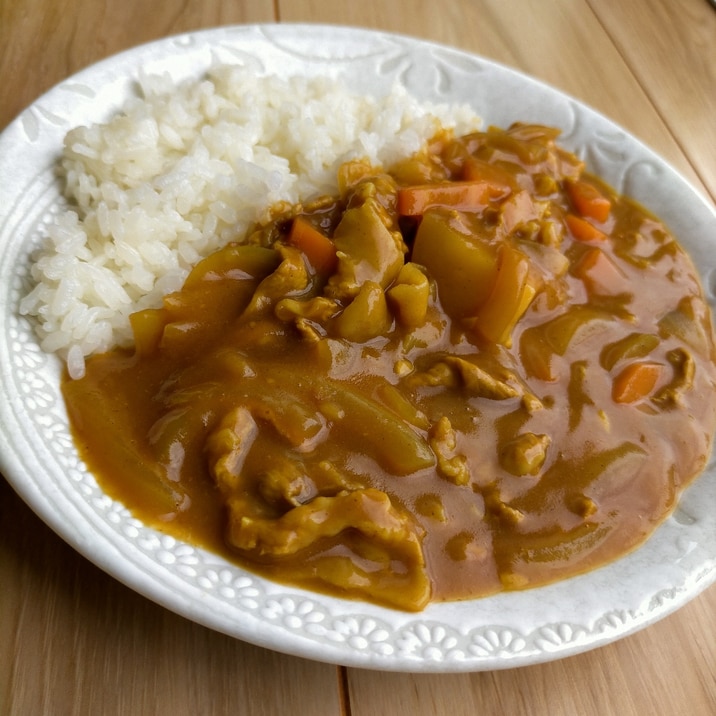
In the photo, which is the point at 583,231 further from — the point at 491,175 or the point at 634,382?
the point at 634,382

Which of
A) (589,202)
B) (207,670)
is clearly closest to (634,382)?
(589,202)

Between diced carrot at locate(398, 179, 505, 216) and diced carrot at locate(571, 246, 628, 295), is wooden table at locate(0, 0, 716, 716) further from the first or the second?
diced carrot at locate(398, 179, 505, 216)

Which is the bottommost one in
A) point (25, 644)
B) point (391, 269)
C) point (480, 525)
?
point (25, 644)

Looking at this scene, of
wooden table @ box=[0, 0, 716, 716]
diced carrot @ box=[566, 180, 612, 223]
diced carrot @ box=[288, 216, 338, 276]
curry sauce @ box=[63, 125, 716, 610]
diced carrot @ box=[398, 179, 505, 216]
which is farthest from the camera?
diced carrot @ box=[566, 180, 612, 223]

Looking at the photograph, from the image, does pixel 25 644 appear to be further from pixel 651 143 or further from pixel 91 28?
pixel 651 143

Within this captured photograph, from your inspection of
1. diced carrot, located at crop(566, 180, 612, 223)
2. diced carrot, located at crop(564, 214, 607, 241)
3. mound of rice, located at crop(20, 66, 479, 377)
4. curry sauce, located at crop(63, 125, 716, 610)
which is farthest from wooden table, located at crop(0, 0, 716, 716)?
diced carrot, located at crop(566, 180, 612, 223)

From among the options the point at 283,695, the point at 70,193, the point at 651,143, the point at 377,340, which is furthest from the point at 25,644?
the point at 651,143
